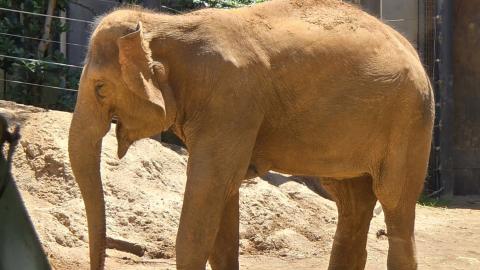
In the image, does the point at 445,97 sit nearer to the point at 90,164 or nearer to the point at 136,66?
the point at 136,66

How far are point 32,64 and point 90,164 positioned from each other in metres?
5.16

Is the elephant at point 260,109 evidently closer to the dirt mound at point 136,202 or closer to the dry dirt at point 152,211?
the dry dirt at point 152,211

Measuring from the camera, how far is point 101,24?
5680mm

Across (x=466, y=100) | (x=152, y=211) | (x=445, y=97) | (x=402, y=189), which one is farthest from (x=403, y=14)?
(x=402, y=189)

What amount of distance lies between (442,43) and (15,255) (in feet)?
39.1

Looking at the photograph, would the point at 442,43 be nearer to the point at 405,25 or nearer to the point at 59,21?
the point at 405,25

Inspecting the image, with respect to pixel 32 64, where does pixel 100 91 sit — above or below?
above

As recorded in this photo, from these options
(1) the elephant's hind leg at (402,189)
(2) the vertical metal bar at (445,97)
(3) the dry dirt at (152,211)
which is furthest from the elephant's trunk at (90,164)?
(2) the vertical metal bar at (445,97)

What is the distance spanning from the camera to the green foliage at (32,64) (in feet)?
34.6

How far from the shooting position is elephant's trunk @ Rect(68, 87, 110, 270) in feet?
17.9

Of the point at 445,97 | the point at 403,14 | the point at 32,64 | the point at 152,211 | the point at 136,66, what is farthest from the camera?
the point at 403,14

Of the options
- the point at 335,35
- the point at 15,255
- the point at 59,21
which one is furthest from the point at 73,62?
the point at 15,255

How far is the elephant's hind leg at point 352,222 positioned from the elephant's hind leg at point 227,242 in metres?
0.93

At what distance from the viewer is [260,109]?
5.86 metres
